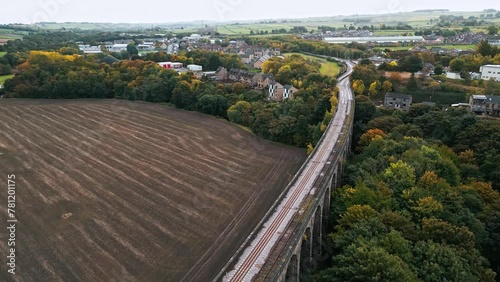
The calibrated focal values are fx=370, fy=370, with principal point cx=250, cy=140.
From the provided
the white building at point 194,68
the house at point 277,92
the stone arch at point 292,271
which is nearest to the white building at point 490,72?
the house at point 277,92

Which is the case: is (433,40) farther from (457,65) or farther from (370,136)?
(370,136)

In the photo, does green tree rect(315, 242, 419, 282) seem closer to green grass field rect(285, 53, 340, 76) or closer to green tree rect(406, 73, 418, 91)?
green tree rect(406, 73, 418, 91)

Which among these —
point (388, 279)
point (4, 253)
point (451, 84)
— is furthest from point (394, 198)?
point (451, 84)

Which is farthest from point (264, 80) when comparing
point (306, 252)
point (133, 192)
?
point (306, 252)

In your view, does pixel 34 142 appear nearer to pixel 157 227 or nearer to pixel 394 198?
pixel 157 227

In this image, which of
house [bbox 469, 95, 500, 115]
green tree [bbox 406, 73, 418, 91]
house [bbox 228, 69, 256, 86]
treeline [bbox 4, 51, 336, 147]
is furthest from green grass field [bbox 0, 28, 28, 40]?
house [bbox 469, 95, 500, 115]

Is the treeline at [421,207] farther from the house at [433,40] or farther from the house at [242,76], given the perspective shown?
the house at [433,40]
